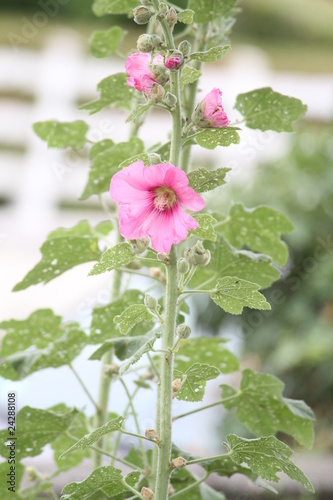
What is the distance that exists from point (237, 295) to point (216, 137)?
0.10 meters

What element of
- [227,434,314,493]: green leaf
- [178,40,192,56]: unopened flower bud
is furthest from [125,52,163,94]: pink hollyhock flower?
[227,434,314,493]: green leaf

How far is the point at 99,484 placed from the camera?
0.45 metres

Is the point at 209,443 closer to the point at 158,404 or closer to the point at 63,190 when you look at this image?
the point at 158,404

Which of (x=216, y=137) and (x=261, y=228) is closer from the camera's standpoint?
(x=216, y=137)

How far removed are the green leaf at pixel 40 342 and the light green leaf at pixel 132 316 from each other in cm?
12

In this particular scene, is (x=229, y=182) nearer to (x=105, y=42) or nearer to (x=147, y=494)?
(x=105, y=42)

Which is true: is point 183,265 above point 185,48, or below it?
below

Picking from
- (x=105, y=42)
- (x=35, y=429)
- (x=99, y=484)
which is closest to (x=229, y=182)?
(x=105, y=42)

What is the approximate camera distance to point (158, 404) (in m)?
0.47

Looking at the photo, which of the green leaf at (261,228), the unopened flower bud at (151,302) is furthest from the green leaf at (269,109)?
the unopened flower bud at (151,302)

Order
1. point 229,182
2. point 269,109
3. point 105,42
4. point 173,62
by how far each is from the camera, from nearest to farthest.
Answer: point 173,62, point 269,109, point 105,42, point 229,182

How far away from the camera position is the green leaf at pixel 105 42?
655mm

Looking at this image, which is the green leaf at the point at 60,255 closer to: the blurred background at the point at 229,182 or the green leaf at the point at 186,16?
the blurred background at the point at 229,182

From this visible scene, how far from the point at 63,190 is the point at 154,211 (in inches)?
148
